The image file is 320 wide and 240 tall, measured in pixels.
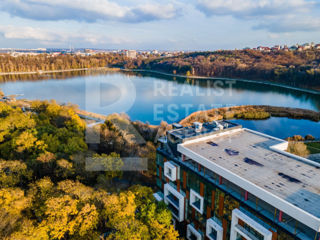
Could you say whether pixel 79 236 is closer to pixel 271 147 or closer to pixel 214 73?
pixel 271 147

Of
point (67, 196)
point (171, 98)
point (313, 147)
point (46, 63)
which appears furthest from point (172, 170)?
point (46, 63)

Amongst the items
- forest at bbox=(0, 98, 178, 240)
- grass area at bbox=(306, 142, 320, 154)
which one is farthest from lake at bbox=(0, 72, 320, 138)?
forest at bbox=(0, 98, 178, 240)

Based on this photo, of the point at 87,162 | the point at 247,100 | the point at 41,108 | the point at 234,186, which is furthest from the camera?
the point at 247,100

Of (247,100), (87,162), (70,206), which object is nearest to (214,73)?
(247,100)

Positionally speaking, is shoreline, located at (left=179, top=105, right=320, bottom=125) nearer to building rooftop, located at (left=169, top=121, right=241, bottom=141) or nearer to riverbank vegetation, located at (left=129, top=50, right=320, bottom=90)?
building rooftop, located at (left=169, top=121, right=241, bottom=141)

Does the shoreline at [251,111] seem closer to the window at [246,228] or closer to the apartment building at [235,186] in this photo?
the apartment building at [235,186]
